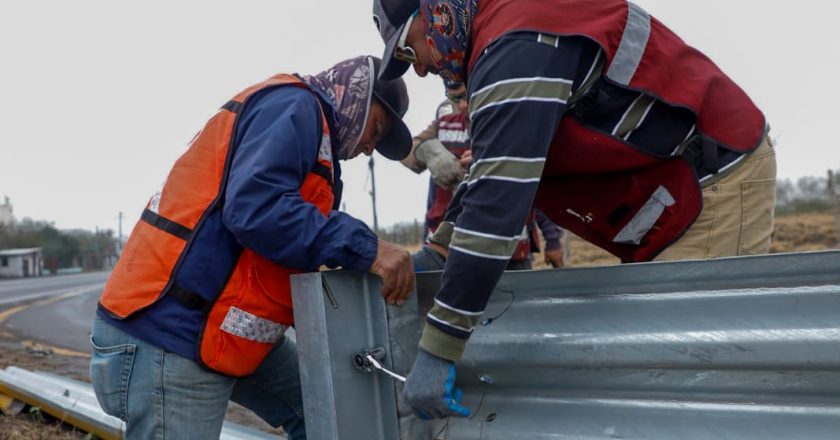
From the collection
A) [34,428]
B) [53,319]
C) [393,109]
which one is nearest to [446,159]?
[393,109]

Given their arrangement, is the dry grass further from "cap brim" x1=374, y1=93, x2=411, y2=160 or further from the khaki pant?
the khaki pant

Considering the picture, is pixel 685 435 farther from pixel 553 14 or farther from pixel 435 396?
pixel 553 14

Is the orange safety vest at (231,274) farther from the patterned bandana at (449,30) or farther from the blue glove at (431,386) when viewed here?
the blue glove at (431,386)

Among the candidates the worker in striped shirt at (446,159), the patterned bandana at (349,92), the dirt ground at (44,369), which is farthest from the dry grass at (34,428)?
the patterned bandana at (349,92)

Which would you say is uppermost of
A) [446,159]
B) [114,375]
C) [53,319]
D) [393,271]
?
[393,271]

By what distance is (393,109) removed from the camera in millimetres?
2605

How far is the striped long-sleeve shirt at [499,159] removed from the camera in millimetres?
1745

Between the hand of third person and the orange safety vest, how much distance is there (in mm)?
285

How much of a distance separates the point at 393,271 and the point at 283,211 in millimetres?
341

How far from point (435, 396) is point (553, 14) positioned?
1.01 meters

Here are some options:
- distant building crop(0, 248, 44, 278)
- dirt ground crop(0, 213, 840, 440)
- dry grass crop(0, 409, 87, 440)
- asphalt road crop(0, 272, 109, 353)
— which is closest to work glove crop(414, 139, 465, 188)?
dirt ground crop(0, 213, 840, 440)

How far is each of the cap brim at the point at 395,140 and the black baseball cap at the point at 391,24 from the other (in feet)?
0.83

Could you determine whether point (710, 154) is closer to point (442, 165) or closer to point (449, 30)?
point (449, 30)

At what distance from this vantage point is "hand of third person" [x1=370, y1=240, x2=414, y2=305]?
1.99 meters
